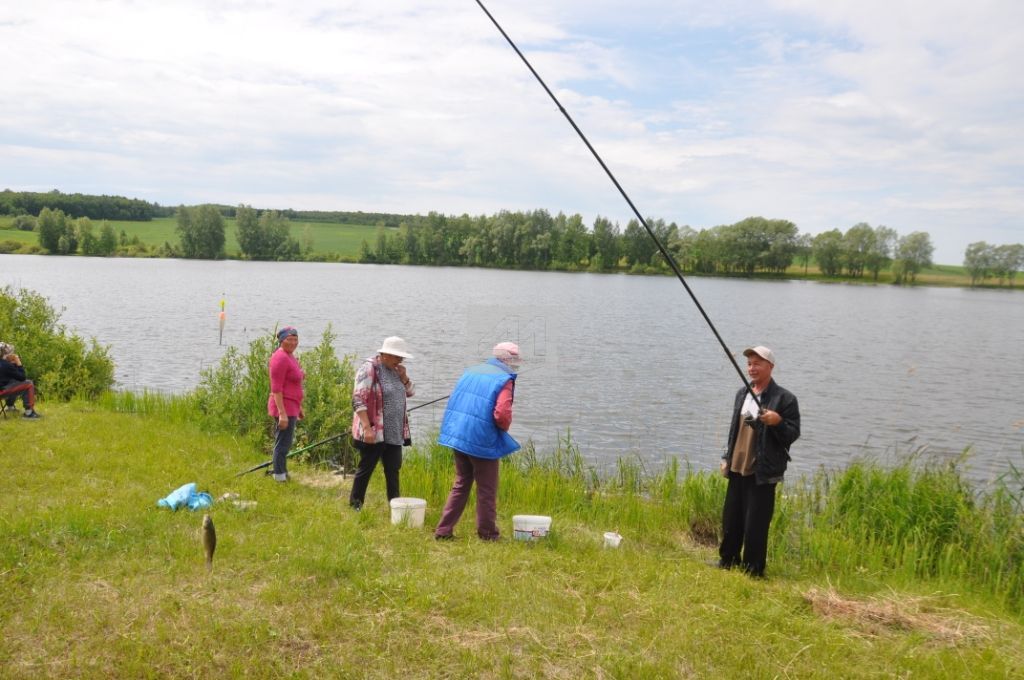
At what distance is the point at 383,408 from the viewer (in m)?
7.16

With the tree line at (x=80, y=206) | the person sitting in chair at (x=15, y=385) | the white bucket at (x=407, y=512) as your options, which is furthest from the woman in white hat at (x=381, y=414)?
the tree line at (x=80, y=206)

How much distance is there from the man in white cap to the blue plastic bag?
470cm

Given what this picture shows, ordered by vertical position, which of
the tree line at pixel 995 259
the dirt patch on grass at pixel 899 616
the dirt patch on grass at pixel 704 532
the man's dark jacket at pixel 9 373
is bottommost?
the dirt patch on grass at pixel 704 532

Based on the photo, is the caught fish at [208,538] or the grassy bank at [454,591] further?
the caught fish at [208,538]

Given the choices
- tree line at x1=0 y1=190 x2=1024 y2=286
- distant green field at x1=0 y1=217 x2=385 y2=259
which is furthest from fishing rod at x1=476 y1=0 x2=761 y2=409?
distant green field at x1=0 y1=217 x2=385 y2=259

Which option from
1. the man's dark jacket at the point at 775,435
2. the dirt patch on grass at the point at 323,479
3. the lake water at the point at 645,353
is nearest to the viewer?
the man's dark jacket at the point at 775,435

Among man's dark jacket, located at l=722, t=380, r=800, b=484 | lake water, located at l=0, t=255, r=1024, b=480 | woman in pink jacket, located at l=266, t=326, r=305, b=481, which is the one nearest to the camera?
man's dark jacket, located at l=722, t=380, r=800, b=484

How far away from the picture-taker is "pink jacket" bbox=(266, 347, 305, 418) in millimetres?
8203

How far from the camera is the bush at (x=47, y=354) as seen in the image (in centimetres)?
1286

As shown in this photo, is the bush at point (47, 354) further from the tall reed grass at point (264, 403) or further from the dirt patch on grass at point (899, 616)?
the dirt patch on grass at point (899, 616)

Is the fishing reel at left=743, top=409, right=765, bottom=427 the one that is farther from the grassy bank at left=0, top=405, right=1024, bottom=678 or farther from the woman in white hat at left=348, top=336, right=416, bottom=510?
the woman in white hat at left=348, top=336, right=416, bottom=510

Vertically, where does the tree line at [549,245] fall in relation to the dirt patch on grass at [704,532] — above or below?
above

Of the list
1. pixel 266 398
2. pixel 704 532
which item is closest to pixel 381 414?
pixel 704 532

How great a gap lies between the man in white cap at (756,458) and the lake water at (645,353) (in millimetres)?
5164
